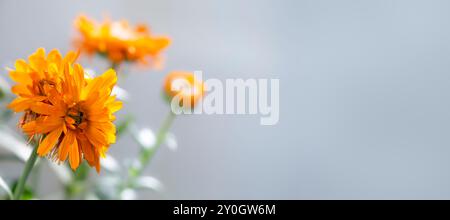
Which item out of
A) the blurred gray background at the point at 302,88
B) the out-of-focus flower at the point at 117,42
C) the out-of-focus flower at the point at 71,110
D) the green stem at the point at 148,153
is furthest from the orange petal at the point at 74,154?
the blurred gray background at the point at 302,88

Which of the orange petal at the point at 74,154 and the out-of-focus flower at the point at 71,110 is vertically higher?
the out-of-focus flower at the point at 71,110

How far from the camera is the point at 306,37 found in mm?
1364

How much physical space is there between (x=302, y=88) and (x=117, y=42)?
69 cm

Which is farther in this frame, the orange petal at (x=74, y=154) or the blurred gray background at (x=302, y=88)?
the blurred gray background at (x=302, y=88)

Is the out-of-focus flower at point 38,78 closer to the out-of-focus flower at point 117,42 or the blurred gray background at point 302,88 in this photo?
the out-of-focus flower at point 117,42

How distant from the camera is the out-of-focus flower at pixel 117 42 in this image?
2.50 ft

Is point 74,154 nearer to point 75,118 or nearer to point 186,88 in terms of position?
point 75,118

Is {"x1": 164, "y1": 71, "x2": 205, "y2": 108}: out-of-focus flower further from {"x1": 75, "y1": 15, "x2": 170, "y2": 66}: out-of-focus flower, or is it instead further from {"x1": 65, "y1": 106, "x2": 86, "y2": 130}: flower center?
{"x1": 65, "y1": 106, "x2": 86, "y2": 130}: flower center

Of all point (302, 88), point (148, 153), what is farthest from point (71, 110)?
point (302, 88)

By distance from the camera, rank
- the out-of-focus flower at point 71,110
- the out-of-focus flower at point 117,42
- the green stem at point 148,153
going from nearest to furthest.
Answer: the out-of-focus flower at point 71,110, the out-of-focus flower at point 117,42, the green stem at point 148,153

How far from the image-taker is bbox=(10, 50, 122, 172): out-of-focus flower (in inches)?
17.7

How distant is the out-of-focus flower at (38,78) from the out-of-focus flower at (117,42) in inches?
11.6
